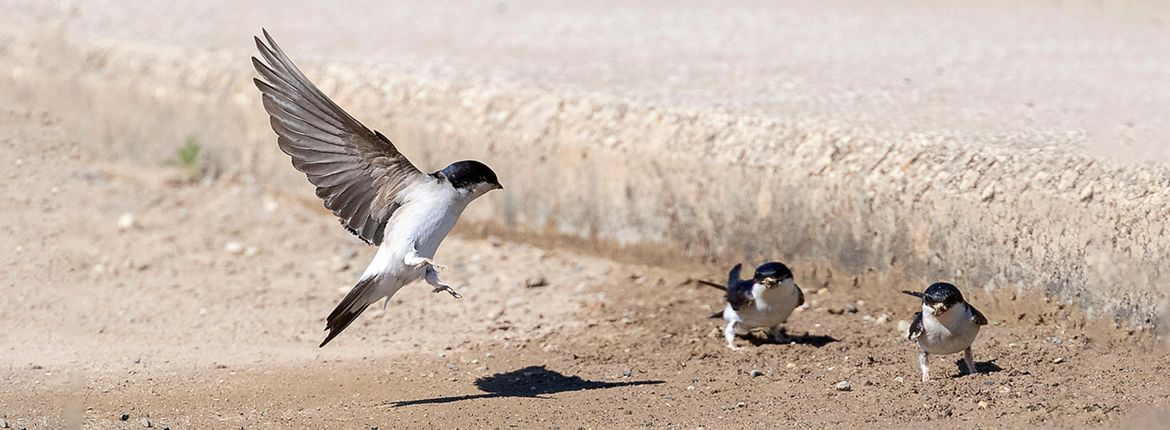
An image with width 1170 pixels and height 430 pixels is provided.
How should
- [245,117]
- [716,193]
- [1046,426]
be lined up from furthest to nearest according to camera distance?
[245,117], [716,193], [1046,426]

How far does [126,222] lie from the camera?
32.2 ft

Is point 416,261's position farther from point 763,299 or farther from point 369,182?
point 763,299

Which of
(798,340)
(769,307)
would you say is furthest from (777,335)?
(769,307)

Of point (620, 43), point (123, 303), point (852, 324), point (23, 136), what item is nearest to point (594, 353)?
point (852, 324)

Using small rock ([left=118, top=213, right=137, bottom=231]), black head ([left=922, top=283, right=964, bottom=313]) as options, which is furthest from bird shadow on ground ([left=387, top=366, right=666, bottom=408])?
small rock ([left=118, top=213, right=137, bottom=231])

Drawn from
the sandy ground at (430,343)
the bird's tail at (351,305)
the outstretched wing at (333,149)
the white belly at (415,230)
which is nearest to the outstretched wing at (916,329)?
the sandy ground at (430,343)

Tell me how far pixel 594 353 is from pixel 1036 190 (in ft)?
7.44

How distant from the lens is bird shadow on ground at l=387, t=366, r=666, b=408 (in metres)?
6.86

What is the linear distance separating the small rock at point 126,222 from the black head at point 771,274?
4524 millimetres

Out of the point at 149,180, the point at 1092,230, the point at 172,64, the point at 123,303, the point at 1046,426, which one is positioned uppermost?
the point at 172,64

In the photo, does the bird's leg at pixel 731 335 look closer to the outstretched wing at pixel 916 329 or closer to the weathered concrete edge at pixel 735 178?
the weathered concrete edge at pixel 735 178

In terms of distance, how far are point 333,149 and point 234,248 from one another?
3.27m

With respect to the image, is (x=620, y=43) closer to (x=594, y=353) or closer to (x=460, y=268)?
(x=460, y=268)

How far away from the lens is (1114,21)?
11.6 m
